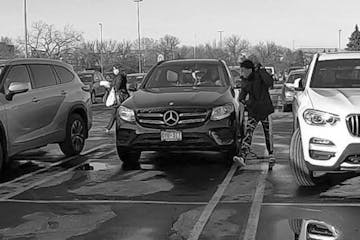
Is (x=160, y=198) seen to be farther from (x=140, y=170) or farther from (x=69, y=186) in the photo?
(x=140, y=170)

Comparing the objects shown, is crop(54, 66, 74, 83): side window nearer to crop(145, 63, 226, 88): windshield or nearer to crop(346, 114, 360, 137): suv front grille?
crop(145, 63, 226, 88): windshield

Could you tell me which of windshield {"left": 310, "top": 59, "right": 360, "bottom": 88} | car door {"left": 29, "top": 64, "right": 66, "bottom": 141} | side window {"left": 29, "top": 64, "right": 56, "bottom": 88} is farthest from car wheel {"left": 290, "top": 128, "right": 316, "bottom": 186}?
side window {"left": 29, "top": 64, "right": 56, "bottom": 88}

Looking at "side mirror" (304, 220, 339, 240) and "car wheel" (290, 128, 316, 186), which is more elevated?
"car wheel" (290, 128, 316, 186)

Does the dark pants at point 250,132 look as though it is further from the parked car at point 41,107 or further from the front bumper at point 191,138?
the parked car at point 41,107

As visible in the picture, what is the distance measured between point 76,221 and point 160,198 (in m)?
1.31

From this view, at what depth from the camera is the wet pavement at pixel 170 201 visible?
5.78 meters

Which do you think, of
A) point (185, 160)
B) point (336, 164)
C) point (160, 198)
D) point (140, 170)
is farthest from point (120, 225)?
point (185, 160)

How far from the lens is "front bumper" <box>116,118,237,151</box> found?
8.95 meters

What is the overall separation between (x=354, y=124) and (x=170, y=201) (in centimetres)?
224


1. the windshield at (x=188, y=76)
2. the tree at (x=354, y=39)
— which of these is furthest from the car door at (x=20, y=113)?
the tree at (x=354, y=39)

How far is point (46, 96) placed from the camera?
32.7 ft

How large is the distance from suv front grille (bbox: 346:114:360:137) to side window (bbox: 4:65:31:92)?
4747mm

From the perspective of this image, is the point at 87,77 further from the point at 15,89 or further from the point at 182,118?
the point at 182,118

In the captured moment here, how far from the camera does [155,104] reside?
30.0 feet
